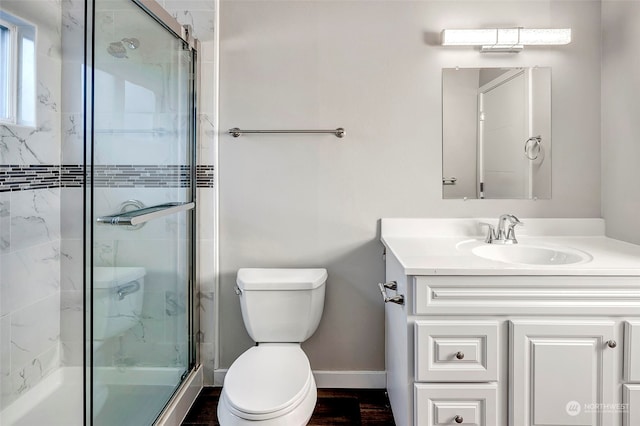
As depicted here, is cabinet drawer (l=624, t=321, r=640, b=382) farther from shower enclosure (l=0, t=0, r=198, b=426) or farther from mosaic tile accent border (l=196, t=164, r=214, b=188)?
mosaic tile accent border (l=196, t=164, r=214, b=188)

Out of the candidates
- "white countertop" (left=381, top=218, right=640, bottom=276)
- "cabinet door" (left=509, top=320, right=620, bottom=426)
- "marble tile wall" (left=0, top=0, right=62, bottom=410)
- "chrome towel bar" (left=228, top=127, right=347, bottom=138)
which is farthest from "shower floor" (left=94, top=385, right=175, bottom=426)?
"cabinet door" (left=509, top=320, right=620, bottom=426)

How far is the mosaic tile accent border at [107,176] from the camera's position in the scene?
4.66 feet

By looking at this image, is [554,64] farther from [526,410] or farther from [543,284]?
[526,410]

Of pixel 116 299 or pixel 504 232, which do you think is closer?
pixel 116 299

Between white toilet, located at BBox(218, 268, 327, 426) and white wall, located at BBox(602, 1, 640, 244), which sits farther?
white wall, located at BBox(602, 1, 640, 244)

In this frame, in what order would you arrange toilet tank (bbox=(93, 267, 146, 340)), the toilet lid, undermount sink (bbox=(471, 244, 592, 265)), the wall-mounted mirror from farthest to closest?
the wall-mounted mirror
undermount sink (bbox=(471, 244, 592, 265))
the toilet lid
toilet tank (bbox=(93, 267, 146, 340))

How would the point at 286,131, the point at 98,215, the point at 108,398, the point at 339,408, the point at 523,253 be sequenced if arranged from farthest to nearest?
the point at 286,131 < the point at 339,408 < the point at 523,253 < the point at 108,398 < the point at 98,215

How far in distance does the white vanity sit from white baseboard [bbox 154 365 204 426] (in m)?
0.98

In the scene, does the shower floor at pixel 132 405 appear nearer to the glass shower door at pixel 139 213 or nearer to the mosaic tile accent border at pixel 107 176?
the glass shower door at pixel 139 213

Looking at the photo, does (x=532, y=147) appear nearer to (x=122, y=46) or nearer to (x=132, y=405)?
(x=122, y=46)

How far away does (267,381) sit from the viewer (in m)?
1.61

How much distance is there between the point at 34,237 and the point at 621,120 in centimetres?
275

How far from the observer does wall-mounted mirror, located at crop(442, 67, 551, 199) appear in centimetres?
214

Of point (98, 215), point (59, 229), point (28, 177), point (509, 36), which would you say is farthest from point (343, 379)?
point (509, 36)
